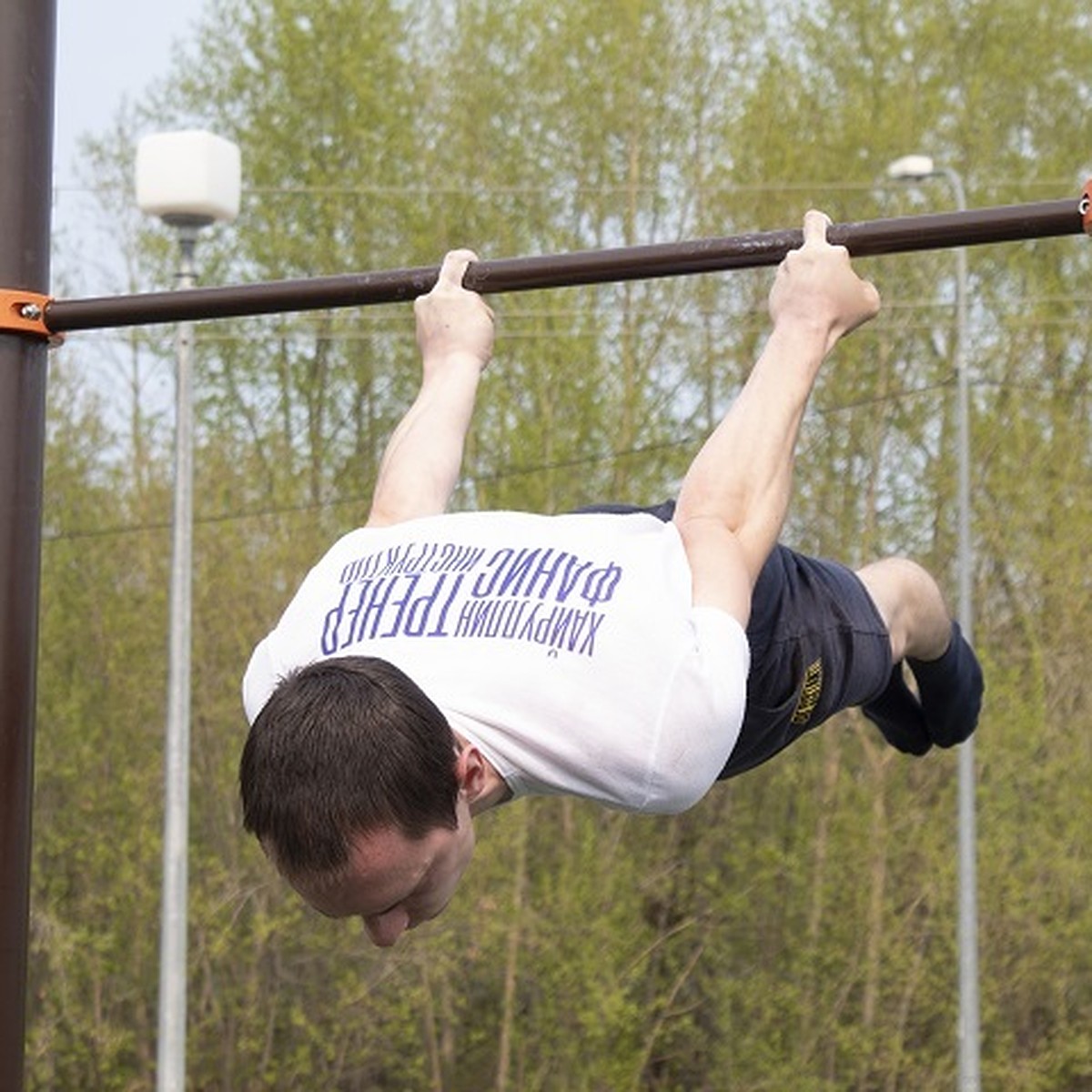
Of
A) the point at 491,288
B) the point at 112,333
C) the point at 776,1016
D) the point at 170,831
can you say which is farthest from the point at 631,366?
the point at 491,288

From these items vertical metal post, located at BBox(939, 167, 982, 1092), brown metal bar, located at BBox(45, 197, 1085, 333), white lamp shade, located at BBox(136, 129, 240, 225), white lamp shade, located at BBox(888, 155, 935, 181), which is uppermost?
white lamp shade, located at BBox(888, 155, 935, 181)

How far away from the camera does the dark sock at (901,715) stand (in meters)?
3.77

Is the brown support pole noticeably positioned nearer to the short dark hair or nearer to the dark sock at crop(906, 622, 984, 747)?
the short dark hair

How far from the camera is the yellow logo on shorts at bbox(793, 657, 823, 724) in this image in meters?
3.23

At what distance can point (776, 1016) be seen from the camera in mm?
16359

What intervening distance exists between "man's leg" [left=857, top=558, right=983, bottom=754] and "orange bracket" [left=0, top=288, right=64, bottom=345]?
4.15 ft

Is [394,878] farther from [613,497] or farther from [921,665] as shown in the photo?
[613,497]

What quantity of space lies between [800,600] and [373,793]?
93 cm

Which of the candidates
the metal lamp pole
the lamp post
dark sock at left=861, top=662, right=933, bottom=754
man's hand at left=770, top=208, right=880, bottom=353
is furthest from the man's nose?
the lamp post

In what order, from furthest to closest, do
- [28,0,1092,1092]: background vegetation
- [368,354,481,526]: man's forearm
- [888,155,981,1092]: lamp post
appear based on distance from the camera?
[28,0,1092,1092]: background vegetation, [888,155,981,1092]: lamp post, [368,354,481,526]: man's forearm

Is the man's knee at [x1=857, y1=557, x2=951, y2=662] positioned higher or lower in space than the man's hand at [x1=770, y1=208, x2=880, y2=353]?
lower

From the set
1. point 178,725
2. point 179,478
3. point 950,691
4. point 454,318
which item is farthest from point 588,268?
point 178,725

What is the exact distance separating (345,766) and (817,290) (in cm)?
94

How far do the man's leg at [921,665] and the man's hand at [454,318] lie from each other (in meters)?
0.68
